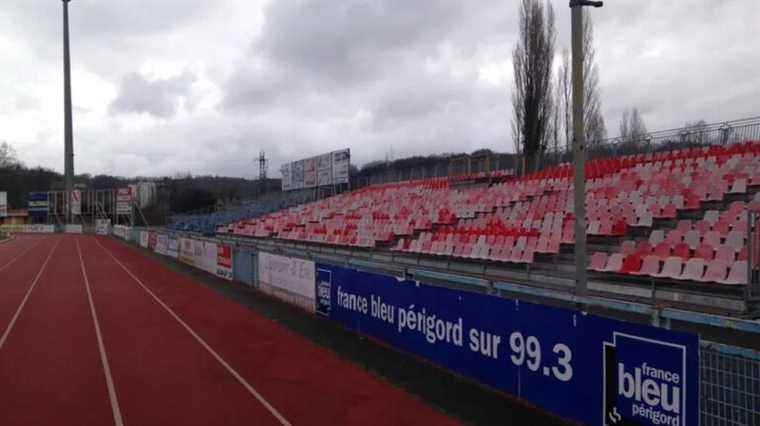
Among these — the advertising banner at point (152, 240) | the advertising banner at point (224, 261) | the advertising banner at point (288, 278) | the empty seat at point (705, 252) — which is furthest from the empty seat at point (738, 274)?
the advertising banner at point (152, 240)

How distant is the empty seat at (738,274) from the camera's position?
36.7 feet

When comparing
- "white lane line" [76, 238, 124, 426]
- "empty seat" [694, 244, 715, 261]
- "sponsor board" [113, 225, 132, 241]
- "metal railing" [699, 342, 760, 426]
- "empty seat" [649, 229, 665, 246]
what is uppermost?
"empty seat" [649, 229, 665, 246]

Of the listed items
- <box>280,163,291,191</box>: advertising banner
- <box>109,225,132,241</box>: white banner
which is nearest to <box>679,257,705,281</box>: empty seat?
<box>280,163,291,191</box>: advertising banner

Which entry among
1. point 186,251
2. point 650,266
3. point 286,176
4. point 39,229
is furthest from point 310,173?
point 39,229

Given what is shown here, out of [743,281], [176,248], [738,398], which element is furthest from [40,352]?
[176,248]

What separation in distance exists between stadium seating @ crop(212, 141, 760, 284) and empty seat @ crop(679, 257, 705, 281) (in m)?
0.02

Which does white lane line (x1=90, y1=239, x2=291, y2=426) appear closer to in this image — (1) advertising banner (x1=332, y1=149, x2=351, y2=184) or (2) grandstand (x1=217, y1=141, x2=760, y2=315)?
(2) grandstand (x1=217, y1=141, x2=760, y2=315)

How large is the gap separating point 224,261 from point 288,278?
740 centimetres

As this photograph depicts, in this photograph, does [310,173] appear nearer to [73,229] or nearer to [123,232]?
[123,232]

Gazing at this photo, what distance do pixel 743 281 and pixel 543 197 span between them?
36.3 feet

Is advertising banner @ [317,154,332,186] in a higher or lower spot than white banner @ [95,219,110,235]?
higher

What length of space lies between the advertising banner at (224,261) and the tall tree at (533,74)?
19.0m

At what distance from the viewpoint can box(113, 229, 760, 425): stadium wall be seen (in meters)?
5.00

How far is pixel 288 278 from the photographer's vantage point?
16156 millimetres
